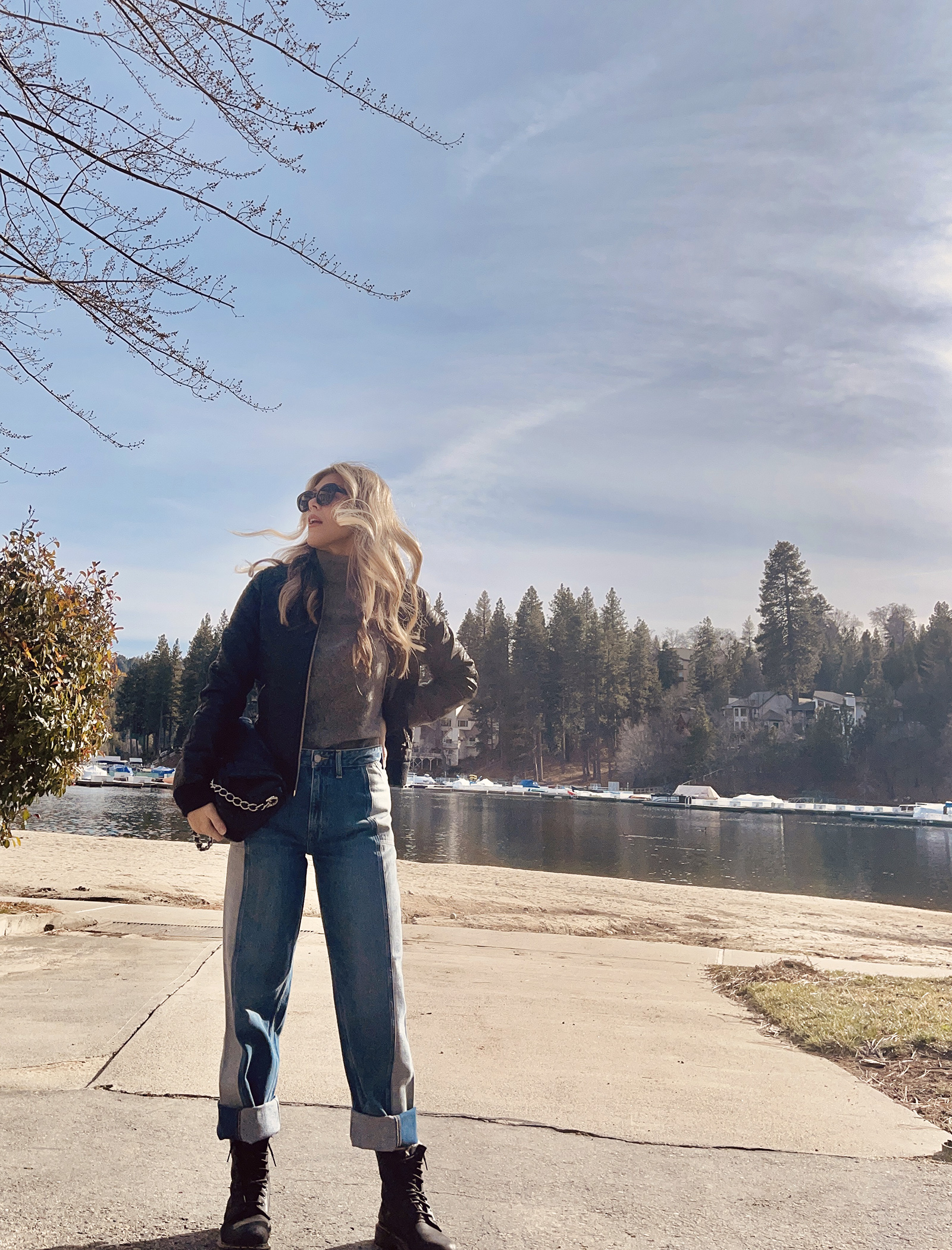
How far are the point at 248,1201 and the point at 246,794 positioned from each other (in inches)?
35.3

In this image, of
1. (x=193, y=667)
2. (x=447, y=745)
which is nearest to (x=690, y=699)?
(x=447, y=745)

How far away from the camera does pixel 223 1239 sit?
1.94m

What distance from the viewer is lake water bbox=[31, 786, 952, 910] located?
26500 mm

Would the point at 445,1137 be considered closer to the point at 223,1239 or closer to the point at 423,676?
the point at 223,1239

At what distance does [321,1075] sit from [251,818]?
1445 millimetres

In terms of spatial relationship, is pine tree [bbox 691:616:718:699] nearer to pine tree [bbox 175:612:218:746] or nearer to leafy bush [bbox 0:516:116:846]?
pine tree [bbox 175:612:218:746]

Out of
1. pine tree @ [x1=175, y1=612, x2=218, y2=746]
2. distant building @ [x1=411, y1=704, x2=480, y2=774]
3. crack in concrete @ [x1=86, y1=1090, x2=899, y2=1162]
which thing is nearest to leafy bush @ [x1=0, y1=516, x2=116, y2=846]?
crack in concrete @ [x1=86, y1=1090, x2=899, y2=1162]

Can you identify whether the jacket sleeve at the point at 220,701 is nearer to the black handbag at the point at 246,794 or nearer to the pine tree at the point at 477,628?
the black handbag at the point at 246,794

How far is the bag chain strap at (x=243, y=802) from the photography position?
2279 mm

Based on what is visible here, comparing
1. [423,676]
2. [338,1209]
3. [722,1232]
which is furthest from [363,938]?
[722,1232]

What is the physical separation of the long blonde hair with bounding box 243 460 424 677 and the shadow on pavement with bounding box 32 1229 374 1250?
133 centimetres

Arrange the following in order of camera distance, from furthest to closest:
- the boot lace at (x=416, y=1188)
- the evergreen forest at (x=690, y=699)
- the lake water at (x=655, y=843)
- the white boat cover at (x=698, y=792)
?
the evergreen forest at (x=690, y=699), the white boat cover at (x=698, y=792), the lake water at (x=655, y=843), the boot lace at (x=416, y=1188)

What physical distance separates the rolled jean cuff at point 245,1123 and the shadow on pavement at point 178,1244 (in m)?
0.19

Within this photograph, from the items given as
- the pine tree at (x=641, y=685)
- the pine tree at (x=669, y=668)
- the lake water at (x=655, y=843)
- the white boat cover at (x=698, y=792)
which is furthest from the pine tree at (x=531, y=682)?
the lake water at (x=655, y=843)
